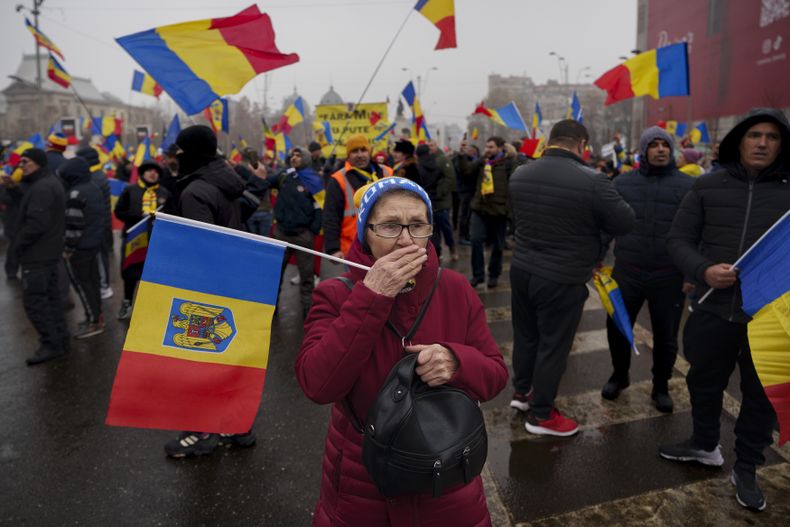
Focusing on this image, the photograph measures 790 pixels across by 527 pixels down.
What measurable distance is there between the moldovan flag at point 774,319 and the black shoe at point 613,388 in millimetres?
1761

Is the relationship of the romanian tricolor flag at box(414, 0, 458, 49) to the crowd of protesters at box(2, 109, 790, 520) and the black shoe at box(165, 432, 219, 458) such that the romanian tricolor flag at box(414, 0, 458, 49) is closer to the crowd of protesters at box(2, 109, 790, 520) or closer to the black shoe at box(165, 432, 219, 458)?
the crowd of protesters at box(2, 109, 790, 520)

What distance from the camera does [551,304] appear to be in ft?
11.6

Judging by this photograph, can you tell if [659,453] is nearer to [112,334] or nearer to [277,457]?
[277,457]

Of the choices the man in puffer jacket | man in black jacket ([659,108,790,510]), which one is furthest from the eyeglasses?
the man in puffer jacket

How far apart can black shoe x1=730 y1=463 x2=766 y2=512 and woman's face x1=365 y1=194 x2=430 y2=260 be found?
251 centimetres

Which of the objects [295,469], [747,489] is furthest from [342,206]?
[747,489]

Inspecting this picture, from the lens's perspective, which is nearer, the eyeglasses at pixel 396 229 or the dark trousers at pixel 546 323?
the eyeglasses at pixel 396 229

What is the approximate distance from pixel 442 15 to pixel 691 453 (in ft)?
14.9

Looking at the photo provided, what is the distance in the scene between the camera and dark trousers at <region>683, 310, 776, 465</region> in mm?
2914

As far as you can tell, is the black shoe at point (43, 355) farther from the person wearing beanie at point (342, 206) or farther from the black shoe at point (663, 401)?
the black shoe at point (663, 401)

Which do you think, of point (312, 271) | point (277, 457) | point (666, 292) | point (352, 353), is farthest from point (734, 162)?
point (312, 271)

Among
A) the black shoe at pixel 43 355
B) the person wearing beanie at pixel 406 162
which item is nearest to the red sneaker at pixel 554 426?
the person wearing beanie at pixel 406 162

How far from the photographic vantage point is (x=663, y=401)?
3979 mm

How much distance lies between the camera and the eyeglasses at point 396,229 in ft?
5.67
